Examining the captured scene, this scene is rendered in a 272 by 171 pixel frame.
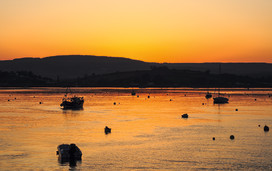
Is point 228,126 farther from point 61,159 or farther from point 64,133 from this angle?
point 61,159

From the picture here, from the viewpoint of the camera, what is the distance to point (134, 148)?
5484 cm

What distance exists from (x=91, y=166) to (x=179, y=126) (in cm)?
3794

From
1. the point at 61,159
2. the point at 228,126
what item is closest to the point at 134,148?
the point at 61,159

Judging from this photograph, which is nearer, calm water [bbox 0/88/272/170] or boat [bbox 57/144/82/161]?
calm water [bbox 0/88/272/170]

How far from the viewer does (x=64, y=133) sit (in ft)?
226

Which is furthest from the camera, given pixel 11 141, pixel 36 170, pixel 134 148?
pixel 11 141

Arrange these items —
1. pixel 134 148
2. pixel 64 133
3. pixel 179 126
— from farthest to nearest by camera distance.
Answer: pixel 179 126 → pixel 64 133 → pixel 134 148

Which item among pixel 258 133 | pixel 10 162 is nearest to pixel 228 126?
pixel 258 133

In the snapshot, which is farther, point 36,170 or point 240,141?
point 240,141

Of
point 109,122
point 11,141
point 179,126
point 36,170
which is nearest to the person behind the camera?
point 36,170

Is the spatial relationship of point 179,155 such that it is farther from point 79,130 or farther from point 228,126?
point 228,126

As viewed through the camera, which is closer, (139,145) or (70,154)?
(70,154)

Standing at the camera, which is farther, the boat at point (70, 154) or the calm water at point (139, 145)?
the boat at point (70, 154)

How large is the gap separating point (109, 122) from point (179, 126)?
50.0 ft
